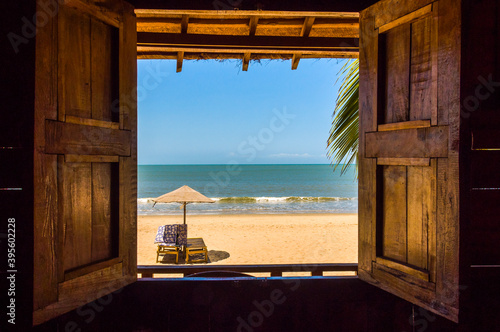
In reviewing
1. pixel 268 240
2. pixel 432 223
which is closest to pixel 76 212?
pixel 432 223

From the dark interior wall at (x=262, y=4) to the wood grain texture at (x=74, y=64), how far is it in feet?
1.43

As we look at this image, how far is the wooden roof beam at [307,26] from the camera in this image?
2.44 meters

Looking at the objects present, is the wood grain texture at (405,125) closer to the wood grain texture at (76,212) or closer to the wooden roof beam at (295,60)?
the wooden roof beam at (295,60)

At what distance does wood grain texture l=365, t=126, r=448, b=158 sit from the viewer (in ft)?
4.94

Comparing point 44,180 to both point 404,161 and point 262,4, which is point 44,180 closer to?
point 262,4

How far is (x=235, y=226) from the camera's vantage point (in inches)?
597

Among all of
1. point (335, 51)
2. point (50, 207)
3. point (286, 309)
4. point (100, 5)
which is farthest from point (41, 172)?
point (335, 51)

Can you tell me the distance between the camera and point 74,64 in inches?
62.5

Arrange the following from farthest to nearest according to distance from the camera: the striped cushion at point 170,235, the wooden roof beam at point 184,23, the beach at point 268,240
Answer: the beach at point 268,240
the striped cushion at point 170,235
the wooden roof beam at point 184,23

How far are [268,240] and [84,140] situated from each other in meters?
10.8
